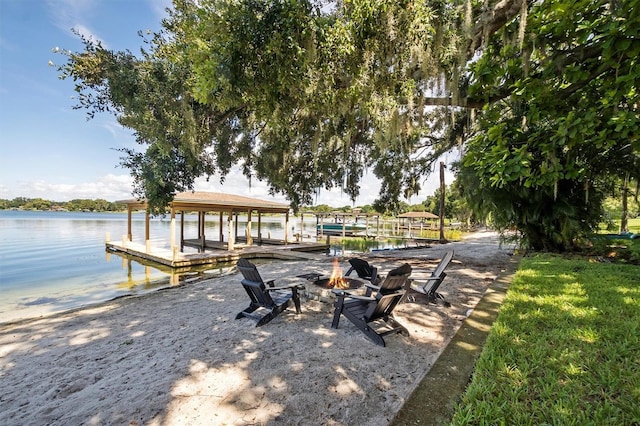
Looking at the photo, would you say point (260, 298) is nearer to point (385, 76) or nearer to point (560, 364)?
point (560, 364)

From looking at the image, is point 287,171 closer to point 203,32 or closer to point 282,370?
point 203,32

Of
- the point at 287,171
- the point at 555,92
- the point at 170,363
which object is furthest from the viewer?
the point at 287,171

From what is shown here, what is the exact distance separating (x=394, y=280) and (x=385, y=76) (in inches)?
120

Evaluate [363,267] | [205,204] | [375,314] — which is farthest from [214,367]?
[205,204]

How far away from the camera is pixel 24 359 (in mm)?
3391

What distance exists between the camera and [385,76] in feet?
14.2

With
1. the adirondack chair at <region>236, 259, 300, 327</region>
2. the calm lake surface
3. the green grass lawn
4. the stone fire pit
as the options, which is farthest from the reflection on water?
the green grass lawn

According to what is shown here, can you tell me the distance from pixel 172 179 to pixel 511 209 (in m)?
8.75

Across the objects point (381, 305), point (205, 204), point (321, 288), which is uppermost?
point (205, 204)

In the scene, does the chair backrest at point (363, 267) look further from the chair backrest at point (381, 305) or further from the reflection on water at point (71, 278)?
the reflection on water at point (71, 278)

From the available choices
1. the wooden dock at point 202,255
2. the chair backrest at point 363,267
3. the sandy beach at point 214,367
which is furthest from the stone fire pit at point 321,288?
the wooden dock at point 202,255

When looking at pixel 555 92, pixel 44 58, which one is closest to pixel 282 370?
pixel 555 92

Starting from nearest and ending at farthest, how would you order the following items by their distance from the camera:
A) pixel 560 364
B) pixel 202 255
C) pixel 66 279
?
pixel 560 364 → pixel 66 279 → pixel 202 255

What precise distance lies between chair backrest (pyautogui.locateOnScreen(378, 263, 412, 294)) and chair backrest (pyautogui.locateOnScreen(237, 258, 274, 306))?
62.5 inches
